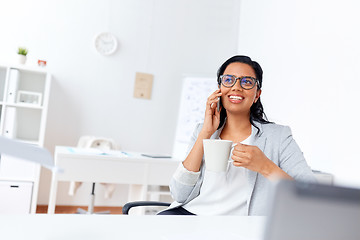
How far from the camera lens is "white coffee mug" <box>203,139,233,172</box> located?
1121mm

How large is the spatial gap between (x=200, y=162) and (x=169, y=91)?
3.27 m

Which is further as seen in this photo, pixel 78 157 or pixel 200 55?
pixel 200 55

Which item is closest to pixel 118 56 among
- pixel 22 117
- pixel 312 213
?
pixel 22 117

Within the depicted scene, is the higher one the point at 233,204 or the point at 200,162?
the point at 200,162

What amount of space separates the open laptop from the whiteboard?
12.6ft

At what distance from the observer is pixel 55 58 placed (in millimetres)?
4227

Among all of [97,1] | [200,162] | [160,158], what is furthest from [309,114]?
[97,1]

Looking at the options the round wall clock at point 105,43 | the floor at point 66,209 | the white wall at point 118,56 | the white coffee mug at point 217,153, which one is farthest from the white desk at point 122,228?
the round wall clock at point 105,43

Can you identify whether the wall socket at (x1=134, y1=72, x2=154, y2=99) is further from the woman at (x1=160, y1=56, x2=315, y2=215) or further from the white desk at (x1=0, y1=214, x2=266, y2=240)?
the white desk at (x1=0, y1=214, x2=266, y2=240)

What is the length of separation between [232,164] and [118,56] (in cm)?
331

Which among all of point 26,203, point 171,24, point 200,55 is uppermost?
point 171,24

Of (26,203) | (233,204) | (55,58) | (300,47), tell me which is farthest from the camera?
(55,58)

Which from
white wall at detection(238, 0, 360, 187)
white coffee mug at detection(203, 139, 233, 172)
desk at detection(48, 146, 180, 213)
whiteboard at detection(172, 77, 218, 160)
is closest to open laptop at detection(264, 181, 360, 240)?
white coffee mug at detection(203, 139, 233, 172)

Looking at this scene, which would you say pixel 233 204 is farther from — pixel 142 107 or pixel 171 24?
pixel 171 24
